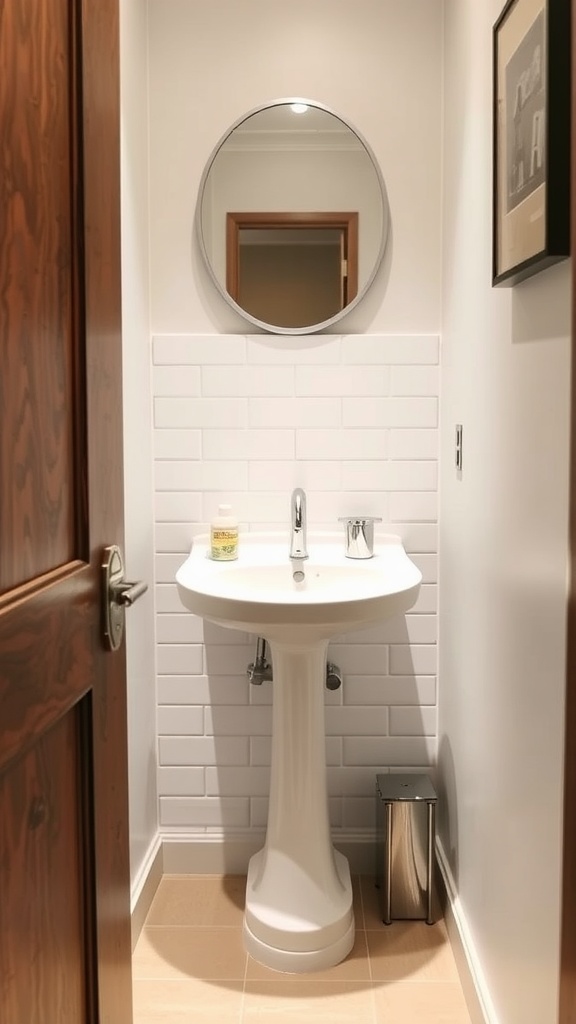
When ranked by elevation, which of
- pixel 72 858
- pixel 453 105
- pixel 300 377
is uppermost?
pixel 453 105

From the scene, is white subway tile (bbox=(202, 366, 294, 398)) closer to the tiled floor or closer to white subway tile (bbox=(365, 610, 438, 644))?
white subway tile (bbox=(365, 610, 438, 644))

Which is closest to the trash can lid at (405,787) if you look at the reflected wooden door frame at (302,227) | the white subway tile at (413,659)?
the white subway tile at (413,659)

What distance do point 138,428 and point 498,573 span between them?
0.97 metres

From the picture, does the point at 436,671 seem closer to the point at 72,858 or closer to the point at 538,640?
the point at 538,640

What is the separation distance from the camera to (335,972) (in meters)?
1.92

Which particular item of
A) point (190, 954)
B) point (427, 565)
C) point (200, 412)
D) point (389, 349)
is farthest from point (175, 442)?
point (190, 954)

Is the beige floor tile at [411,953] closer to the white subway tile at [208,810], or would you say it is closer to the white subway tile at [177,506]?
the white subway tile at [208,810]

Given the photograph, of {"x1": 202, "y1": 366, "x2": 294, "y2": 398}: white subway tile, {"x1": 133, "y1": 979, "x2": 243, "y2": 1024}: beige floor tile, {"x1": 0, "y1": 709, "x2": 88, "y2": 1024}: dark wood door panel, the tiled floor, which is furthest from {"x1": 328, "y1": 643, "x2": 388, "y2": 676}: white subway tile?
{"x1": 0, "y1": 709, "x2": 88, "y2": 1024}: dark wood door panel

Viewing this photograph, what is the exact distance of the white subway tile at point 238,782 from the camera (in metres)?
2.32

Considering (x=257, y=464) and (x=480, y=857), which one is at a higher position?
(x=257, y=464)

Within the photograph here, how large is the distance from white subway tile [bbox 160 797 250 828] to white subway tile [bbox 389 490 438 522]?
853mm

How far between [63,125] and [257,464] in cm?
138

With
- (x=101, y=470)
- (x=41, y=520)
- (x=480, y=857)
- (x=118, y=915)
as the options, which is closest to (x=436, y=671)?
(x=480, y=857)

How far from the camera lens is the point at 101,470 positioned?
1.05 metres
